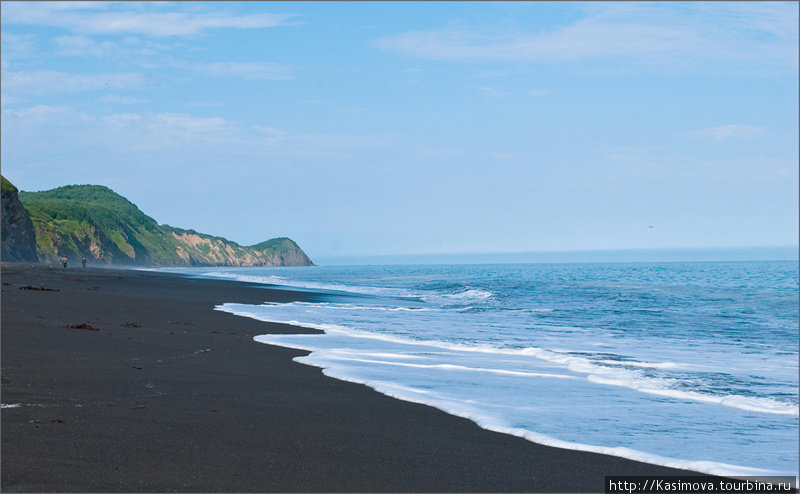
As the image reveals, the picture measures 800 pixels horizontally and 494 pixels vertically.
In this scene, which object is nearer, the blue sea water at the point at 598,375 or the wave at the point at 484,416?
the wave at the point at 484,416

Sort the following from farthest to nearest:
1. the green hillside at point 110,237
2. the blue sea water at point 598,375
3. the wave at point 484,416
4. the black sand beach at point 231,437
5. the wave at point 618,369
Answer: the green hillside at point 110,237, the wave at point 618,369, the blue sea water at point 598,375, the wave at point 484,416, the black sand beach at point 231,437

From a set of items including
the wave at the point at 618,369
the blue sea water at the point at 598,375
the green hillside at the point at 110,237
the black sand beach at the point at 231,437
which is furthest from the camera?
the green hillside at the point at 110,237

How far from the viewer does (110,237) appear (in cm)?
11981

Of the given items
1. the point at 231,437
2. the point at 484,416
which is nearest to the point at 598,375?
the point at 484,416

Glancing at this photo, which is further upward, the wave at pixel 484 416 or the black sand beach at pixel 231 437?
the black sand beach at pixel 231 437

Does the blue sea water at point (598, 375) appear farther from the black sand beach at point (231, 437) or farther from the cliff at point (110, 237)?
the cliff at point (110, 237)

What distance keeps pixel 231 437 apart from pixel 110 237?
126 meters

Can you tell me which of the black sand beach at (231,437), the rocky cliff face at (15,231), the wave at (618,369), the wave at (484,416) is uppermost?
the rocky cliff face at (15,231)

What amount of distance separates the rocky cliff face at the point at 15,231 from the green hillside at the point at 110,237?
12708 millimetres

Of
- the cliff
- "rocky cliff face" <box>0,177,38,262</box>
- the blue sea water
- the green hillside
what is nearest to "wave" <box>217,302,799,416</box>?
the blue sea water

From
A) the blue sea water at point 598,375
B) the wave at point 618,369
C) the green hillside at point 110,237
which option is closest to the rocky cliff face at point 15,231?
the green hillside at point 110,237

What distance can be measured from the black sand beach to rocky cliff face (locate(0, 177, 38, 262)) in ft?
197

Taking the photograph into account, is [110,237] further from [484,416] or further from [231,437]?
[231,437]

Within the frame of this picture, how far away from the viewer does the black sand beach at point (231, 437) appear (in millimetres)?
4301
